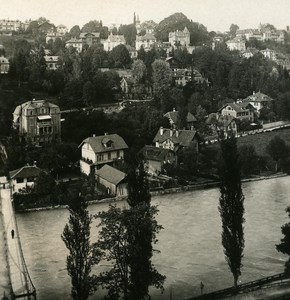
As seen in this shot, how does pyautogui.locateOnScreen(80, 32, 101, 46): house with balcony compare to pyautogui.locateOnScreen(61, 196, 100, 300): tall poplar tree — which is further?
pyautogui.locateOnScreen(80, 32, 101, 46): house with balcony

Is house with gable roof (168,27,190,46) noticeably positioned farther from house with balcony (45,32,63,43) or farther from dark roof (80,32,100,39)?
house with balcony (45,32,63,43)

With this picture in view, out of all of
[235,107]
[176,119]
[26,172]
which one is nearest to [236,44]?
[235,107]

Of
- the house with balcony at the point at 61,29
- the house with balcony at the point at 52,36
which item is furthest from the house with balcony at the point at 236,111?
the house with balcony at the point at 61,29

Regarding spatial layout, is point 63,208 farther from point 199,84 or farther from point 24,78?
point 199,84

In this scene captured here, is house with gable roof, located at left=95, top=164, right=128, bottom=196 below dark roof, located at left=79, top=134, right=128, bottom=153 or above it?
below

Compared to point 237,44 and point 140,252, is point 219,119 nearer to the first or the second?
point 237,44

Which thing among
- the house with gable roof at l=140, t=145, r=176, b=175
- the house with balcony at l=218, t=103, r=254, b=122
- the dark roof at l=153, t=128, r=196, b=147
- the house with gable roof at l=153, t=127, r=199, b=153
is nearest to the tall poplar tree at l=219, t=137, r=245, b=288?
the house with gable roof at l=140, t=145, r=176, b=175

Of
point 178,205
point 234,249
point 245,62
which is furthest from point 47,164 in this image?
point 245,62
